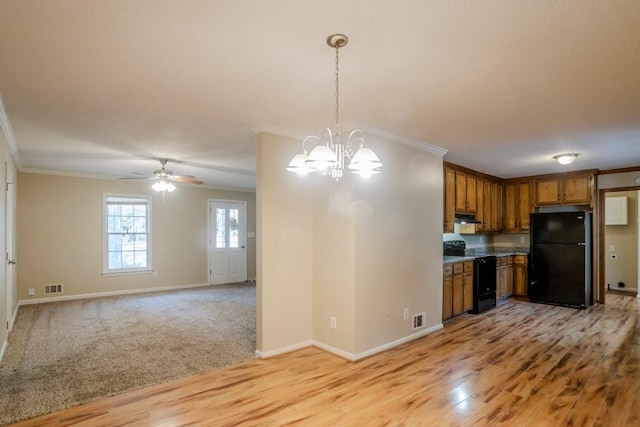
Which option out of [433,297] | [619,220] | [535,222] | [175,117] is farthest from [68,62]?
[619,220]

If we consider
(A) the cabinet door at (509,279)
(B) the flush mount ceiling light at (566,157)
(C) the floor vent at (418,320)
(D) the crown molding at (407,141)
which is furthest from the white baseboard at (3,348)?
(A) the cabinet door at (509,279)

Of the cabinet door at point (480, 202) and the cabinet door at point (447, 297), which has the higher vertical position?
the cabinet door at point (480, 202)

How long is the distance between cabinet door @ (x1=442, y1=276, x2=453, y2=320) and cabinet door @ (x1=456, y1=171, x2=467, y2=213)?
1.28 metres

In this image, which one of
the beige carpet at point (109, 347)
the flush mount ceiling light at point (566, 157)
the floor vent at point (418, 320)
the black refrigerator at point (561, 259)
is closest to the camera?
the beige carpet at point (109, 347)

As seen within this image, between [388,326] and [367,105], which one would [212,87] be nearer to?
[367,105]

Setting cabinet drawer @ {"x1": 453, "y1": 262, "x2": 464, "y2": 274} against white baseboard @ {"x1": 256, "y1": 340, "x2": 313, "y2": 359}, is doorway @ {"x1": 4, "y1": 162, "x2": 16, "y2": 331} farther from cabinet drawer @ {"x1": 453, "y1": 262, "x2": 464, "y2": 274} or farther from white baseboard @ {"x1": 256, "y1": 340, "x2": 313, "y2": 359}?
cabinet drawer @ {"x1": 453, "y1": 262, "x2": 464, "y2": 274}

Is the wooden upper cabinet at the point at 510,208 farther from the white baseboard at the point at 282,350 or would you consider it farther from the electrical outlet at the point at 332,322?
the white baseboard at the point at 282,350

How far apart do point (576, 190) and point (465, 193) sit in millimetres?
2287

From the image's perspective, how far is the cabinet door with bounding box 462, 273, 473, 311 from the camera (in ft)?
17.2

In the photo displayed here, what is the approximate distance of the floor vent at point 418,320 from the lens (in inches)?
167

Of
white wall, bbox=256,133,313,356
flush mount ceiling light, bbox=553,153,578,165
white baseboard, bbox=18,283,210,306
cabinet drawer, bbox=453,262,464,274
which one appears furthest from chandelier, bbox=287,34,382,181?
white baseboard, bbox=18,283,210,306

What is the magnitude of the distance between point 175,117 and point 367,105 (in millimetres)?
1858

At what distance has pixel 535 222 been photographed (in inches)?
250

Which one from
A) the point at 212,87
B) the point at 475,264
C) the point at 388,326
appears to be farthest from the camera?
the point at 475,264
